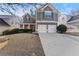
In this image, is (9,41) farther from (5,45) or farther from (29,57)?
(29,57)

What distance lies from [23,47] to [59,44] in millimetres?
496

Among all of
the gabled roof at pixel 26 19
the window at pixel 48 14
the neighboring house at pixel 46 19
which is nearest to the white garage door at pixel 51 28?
the neighboring house at pixel 46 19

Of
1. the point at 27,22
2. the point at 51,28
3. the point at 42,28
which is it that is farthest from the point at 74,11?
the point at 27,22

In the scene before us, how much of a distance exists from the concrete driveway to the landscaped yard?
9 cm

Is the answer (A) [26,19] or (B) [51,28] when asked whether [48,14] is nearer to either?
(B) [51,28]

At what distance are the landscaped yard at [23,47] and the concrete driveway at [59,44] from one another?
9 centimetres

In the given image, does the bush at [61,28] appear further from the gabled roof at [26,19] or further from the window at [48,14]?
the gabled roof at [26,19]

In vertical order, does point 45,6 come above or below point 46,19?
above

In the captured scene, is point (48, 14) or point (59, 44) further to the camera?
point (48, 14)

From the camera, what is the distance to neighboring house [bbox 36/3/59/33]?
2556mm

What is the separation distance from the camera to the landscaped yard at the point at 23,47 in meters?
2.45

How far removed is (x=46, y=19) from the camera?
2.59 meters

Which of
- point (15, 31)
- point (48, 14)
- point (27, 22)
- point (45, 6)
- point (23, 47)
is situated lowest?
point (23, 47)

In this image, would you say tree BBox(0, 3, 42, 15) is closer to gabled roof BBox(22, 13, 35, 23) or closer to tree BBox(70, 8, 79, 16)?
gabled roof BBox(22, 13, 35, 23)
